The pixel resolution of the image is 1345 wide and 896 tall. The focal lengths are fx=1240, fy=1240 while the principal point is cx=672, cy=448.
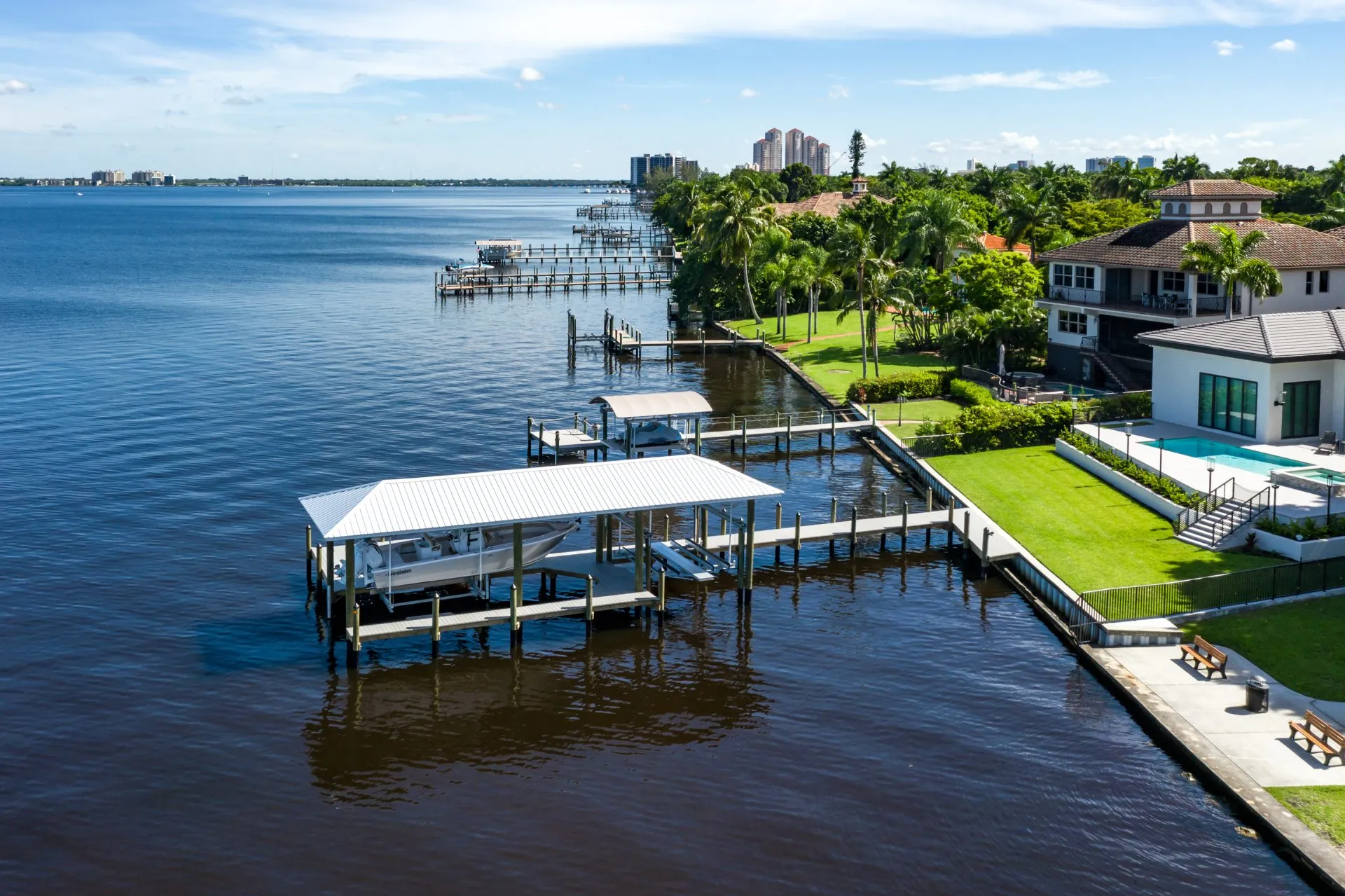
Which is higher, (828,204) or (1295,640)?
(828,204)

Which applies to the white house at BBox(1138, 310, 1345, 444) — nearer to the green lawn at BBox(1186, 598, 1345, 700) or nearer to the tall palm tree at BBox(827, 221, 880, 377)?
the green lawn at BBox(1186, 598, 1345, 700)

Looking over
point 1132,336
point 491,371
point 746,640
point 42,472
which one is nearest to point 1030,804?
point 746,640

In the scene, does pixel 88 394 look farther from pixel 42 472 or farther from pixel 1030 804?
pixel 1030 804

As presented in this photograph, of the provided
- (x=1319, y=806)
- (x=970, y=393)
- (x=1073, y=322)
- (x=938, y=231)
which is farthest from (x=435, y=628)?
(x=938, y=231)

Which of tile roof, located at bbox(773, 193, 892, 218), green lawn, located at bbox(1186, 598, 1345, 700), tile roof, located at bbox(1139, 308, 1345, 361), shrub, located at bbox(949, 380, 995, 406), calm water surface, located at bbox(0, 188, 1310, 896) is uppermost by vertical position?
tile roof, located at bbox(773, 193, 892, 218)

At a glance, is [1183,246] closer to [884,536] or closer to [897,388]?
[897,388]

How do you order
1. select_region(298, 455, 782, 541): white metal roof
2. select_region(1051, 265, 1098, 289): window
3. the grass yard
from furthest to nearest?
select_region(1051, 265, 1098, 289): window < the grass yard < select_region(298, 455, 782, 541): white metal roof

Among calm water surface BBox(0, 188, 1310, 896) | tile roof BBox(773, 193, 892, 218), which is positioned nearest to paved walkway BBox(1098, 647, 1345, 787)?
calm water surface BBox(0, 188, 1310, 896)
